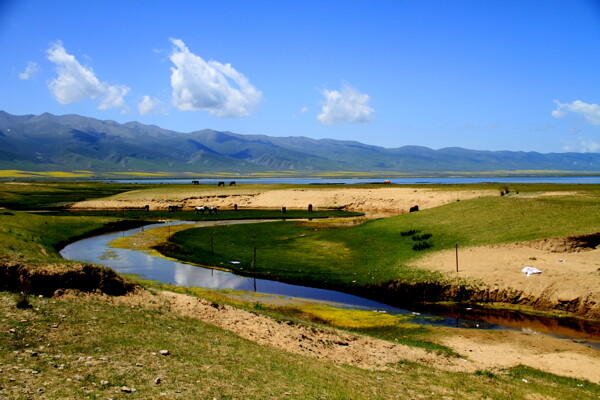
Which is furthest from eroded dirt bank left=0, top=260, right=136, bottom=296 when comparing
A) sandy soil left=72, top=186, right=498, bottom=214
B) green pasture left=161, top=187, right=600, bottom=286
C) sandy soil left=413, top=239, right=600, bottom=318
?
sandy soil left=72, top=186, right=498, bottom=214

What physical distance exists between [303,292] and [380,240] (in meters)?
15.6

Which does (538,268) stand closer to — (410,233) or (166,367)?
(410,233)

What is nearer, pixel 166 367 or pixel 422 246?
pixel 166 367

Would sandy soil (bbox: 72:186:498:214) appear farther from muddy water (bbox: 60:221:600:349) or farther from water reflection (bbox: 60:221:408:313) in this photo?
water reflection (bbox: 60:221:408:313)

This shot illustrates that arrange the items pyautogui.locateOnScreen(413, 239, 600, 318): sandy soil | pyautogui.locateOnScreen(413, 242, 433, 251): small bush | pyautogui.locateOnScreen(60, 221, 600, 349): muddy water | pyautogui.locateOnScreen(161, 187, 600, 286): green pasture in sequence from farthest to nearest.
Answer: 1. pyautogui.locateOnScreen(413, 242, 433, 251): small bush
2. pyautogui.locateOnScreen(161, 187, 600, 286): green pasture
3. pyautogui.locateOnScreen(413, 239, 600, 318): sandy soil
4. pyautogui.locateOnScreen(60, 221, 600, 349): muddy water

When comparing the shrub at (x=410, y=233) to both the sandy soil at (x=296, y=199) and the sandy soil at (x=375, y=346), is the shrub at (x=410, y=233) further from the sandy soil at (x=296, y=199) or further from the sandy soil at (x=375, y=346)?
the sandy soil at (x=296, y=199)

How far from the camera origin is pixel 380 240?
155ft

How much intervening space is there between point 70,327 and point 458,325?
1933cm

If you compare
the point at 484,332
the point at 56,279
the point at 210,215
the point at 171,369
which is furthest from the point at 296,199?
the point at 171,369

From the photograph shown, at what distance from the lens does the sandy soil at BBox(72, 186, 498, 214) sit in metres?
→ 84.9

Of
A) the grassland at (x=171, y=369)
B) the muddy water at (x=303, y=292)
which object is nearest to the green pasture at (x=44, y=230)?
the muddy water at (x=303, y=292)

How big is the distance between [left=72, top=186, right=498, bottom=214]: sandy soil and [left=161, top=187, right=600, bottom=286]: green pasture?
2855 cm

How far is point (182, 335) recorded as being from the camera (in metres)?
17.2

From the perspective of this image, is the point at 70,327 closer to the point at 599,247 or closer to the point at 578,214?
the point at 599,247
